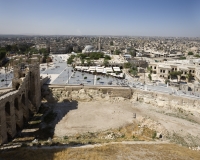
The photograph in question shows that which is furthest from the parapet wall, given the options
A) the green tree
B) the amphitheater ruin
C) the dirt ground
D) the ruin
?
the green tree

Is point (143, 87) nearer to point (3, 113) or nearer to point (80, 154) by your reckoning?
point (80, 154)

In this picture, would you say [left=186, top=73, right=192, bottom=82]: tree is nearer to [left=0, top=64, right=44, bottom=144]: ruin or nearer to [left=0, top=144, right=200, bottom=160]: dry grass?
[left=0, top=144, right=200, bottom=160]: dry grass

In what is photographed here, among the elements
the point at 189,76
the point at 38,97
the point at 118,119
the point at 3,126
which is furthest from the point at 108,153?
the point at 189,76

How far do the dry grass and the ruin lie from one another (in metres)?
5.00

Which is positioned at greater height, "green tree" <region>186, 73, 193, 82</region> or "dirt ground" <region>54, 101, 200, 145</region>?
"green tree" <region>186, 73, 193, 82</region>

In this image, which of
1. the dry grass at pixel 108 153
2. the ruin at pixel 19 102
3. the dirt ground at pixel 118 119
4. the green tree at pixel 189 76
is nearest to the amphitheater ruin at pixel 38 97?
the ruin at pixel 19 102

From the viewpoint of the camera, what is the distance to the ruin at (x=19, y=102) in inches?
931

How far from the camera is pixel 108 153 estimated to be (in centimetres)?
2098

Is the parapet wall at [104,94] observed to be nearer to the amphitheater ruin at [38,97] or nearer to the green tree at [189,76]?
the amphitheater ruin at [38,97]

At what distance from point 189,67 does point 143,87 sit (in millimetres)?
20330

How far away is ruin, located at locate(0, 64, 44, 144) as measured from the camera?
77.6ft

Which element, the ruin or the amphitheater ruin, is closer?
the ruin

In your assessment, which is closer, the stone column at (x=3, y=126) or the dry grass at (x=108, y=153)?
the dry grass at (x=108, y=153)

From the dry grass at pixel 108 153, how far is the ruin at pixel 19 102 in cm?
500
